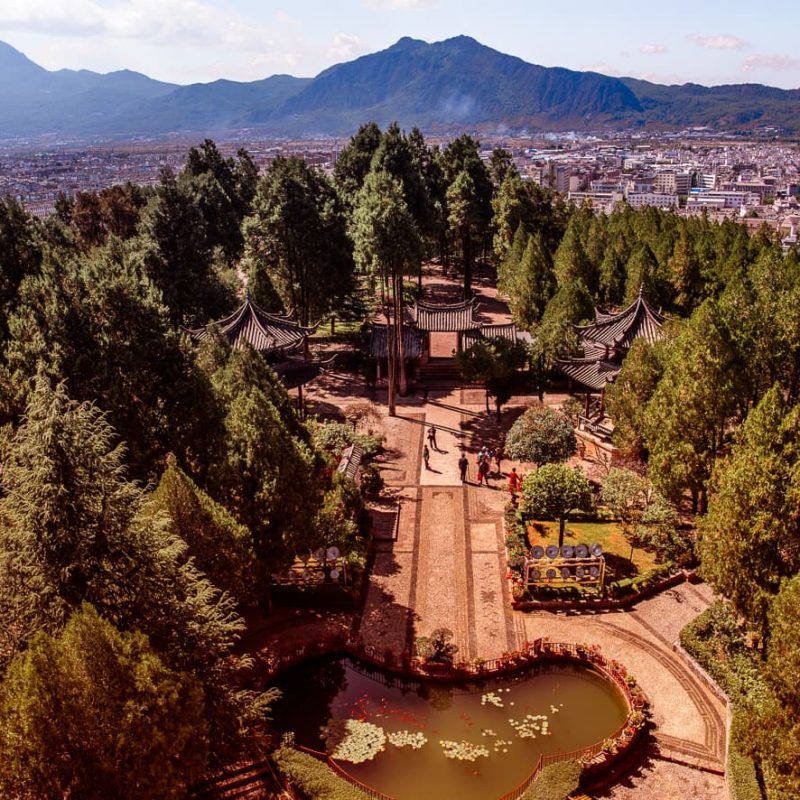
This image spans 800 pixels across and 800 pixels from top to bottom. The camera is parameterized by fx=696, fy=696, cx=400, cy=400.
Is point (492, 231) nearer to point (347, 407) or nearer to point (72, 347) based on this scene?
point (347, 407)

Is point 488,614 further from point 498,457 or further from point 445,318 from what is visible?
point 445,318

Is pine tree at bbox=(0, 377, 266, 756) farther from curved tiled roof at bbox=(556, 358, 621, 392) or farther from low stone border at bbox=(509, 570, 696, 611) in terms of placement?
curved tiled roof at bbox=(556, 358, 621, 392)

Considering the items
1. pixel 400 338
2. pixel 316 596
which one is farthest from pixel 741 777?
pixel 400 338

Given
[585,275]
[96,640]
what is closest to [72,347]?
[96,640]

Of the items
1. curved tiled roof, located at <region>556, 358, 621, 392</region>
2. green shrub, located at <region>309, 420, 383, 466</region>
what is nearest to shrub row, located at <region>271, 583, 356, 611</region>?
green shrub, located at <region>309, 420, 383, 466</region>

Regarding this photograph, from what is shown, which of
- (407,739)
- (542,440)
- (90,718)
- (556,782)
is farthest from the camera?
(542,440)

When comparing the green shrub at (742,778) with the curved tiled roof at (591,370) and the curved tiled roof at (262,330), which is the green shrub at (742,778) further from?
the curved tiled roof at (262,330)

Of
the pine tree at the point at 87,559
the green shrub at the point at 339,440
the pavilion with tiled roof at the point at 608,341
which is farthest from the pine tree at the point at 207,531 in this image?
the pavilion with tiled roof at the point at 608,341
